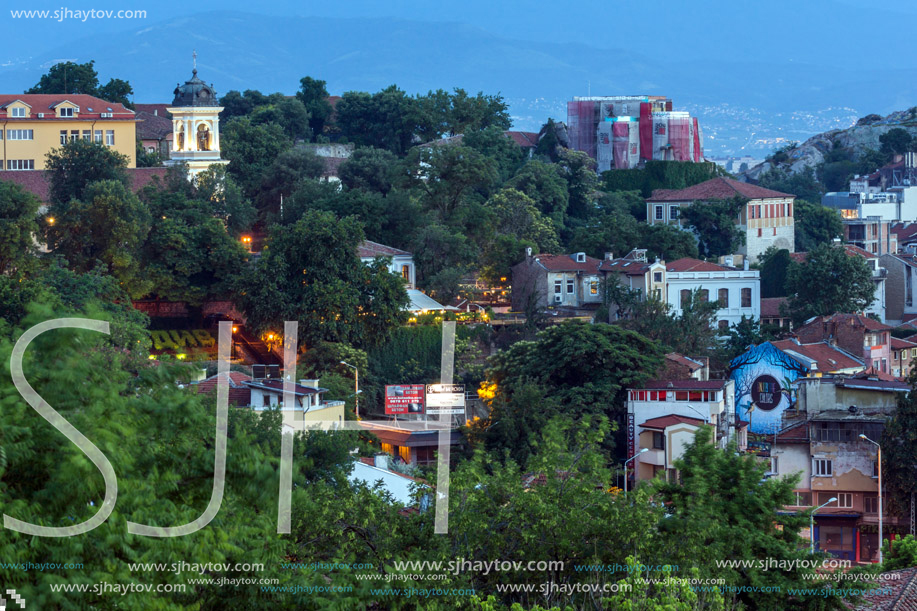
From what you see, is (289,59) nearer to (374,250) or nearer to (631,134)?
(631,134)

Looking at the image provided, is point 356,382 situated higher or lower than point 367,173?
lower

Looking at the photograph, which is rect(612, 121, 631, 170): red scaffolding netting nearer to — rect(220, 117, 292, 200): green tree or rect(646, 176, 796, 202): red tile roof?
rect(646, 176, 796, 202): red tile roof

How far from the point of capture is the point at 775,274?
55.4 metres

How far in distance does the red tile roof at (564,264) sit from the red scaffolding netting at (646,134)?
61.8 ft

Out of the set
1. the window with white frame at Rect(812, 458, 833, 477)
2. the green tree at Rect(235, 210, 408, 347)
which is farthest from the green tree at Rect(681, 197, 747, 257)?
A: the window with white frame at Rect(812, 458, 833, 477)

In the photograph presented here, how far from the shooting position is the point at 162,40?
117m

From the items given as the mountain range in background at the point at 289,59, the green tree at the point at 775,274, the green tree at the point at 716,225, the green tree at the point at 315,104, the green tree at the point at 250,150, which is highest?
the mountain range in background at the point at 289,59

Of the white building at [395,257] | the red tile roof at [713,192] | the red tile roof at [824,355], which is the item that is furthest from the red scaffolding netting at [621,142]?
the red tile roof at [824,355]

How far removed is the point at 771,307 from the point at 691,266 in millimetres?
4032

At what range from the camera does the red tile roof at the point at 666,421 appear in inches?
1283

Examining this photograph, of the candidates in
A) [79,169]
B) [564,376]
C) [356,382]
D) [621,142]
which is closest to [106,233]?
[79,169]

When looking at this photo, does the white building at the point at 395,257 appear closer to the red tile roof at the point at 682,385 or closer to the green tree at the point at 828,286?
the red tile roof at the point at 682,385

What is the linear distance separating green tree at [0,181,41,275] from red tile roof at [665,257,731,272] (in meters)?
22.6

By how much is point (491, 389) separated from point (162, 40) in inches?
3402
